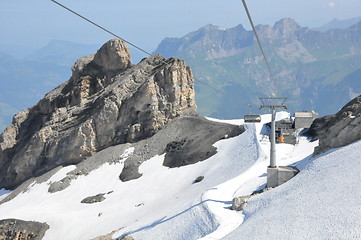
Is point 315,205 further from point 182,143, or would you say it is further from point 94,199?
point 182,143

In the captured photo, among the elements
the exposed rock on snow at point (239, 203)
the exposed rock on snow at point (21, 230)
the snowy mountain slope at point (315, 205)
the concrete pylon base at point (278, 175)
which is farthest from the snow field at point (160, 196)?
the snowy mountain slope at point (315, 205)

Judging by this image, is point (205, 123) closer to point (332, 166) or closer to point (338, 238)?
point (332, 166)

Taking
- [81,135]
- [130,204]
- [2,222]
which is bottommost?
[130,204]

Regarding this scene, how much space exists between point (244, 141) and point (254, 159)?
8436 millimetres

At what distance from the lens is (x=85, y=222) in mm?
52656

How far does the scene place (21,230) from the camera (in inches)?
2126

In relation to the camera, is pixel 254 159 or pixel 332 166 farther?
pixel 254 159

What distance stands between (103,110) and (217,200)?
4349cm

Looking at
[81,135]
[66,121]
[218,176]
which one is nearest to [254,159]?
[218,176]

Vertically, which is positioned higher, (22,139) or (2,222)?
(22,139)

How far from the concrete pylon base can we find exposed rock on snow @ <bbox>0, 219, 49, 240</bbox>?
112ft

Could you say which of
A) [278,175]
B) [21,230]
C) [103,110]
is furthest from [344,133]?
[103,110]

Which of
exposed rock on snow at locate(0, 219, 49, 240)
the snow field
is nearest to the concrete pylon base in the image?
the snow field

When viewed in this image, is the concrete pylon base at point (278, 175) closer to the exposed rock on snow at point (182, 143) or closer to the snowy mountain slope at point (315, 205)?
the snowy mountain slope at point (315, 205)
